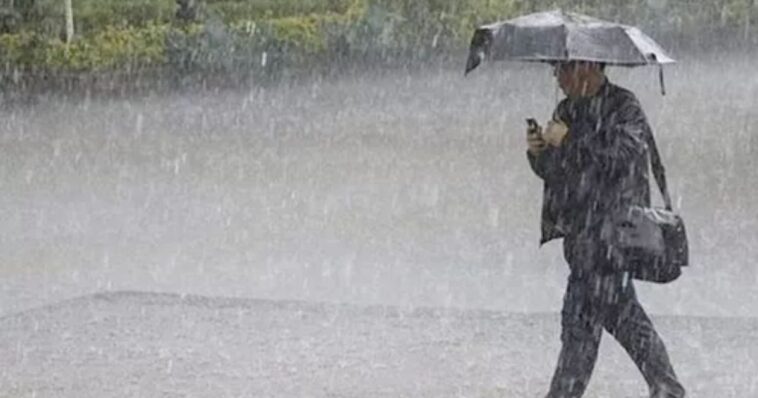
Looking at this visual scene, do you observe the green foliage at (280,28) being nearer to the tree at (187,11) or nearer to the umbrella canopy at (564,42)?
the tree at (187,11)

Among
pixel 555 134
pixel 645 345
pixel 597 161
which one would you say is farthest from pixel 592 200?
pixel 645 345

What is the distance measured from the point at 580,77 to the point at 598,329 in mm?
991

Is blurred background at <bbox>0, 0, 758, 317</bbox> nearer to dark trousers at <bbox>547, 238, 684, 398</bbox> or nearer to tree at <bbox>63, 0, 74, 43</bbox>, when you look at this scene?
tree at <bbox>63, 0, 74, 43</bbox>

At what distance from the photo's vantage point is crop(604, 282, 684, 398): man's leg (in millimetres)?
5742

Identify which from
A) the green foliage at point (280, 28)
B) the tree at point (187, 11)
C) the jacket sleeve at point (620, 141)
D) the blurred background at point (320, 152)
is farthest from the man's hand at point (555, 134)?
the tree at point (187, 11)

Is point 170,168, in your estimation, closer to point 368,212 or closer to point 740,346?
point 368,212

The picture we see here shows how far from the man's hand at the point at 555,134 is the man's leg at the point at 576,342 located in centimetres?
56

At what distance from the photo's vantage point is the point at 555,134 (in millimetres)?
5516

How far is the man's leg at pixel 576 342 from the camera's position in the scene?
5734 mm

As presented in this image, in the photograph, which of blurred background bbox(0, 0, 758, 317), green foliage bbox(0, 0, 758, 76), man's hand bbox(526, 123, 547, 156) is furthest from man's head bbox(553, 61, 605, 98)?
green foliage bbox(0, 0, 758, 76)

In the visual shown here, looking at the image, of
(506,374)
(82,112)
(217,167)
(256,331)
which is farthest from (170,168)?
(506,374)

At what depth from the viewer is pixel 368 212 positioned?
11.5 metres

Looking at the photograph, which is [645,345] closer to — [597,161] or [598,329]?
[598,329]

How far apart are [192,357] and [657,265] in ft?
8.40
